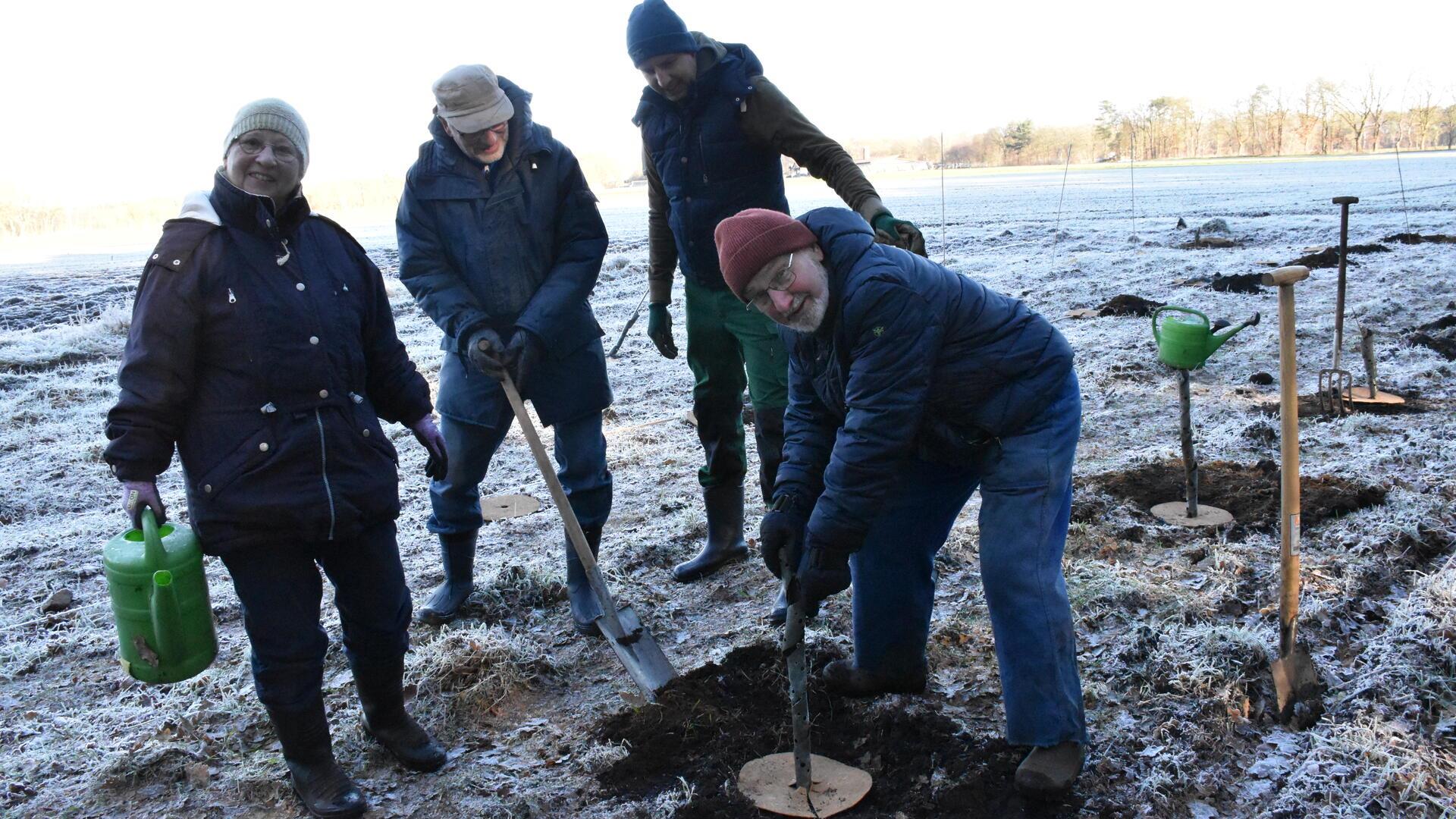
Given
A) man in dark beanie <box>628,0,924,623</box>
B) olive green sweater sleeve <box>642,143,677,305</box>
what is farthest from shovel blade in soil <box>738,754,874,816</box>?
olive green sweater sleeve <box>642,143,677,305</box>

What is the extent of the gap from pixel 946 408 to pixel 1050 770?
95cm

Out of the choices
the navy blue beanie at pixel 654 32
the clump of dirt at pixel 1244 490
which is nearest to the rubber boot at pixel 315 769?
the navy blue beanie at pixel 654 32

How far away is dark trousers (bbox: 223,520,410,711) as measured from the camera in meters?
2.64

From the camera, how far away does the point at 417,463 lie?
642cm

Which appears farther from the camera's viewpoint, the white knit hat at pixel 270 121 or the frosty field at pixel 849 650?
the frosty field at pixel 849 650

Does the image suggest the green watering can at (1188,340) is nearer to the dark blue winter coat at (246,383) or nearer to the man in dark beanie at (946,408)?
the man in dark beanie at (946,408)

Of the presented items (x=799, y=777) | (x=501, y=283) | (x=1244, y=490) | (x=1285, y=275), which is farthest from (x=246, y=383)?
(x=1244, y=490)

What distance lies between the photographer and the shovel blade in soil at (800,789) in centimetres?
265

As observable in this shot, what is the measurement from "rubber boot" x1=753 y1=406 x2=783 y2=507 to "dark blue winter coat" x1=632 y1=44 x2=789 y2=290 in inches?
21.0

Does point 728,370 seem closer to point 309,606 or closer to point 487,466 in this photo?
point 487,466

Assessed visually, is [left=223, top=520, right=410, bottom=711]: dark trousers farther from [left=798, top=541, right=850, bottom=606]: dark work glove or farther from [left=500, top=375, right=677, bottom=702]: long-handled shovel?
[left=798, top=541, right=850, bottom=606]: dark work glove

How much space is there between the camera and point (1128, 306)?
9.57 metres

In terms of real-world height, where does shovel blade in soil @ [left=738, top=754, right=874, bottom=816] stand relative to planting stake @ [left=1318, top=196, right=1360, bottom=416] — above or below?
below

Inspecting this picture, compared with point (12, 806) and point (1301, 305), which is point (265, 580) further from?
point (1301, 305)
